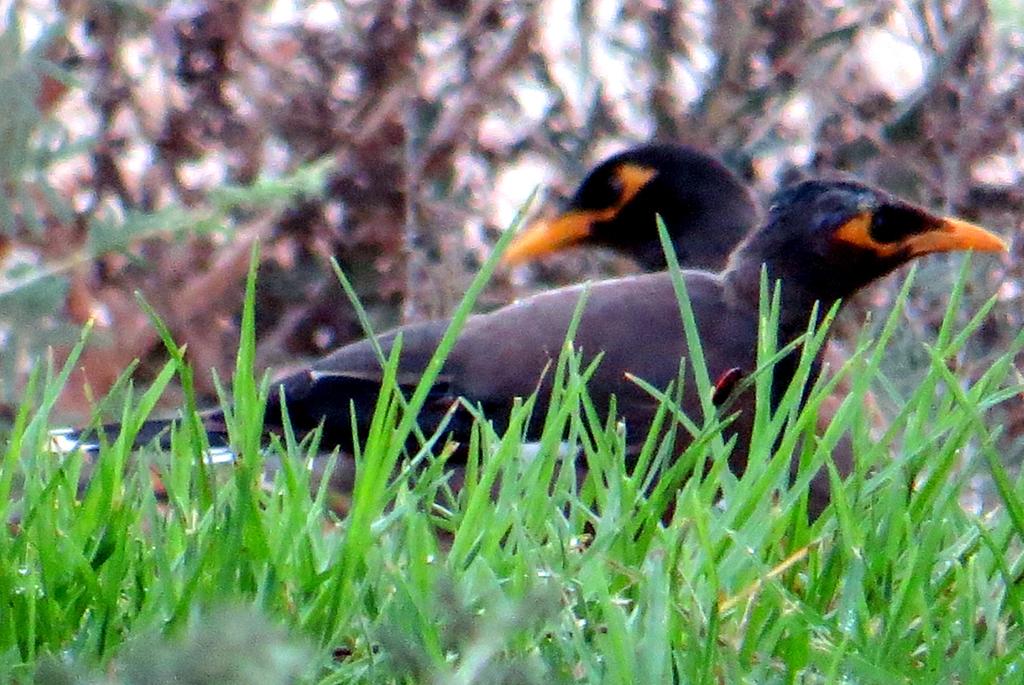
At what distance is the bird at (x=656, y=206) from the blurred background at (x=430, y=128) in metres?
0.26

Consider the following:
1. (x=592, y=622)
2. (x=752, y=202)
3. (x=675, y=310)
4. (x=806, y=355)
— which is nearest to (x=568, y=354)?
(x=806, y=355)

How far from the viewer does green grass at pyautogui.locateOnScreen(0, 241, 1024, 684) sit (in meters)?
1.96

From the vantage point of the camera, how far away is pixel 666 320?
15.0 ft

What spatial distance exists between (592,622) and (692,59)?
4.47m

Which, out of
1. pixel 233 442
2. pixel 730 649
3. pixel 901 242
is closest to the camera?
pixel 730 649

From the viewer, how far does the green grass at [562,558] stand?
1959mm

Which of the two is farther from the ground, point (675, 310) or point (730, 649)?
point (730, 649)

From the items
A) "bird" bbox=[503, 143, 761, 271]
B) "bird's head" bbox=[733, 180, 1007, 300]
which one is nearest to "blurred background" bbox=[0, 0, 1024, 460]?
"bird" bbox=[503, 143, 761, 271]

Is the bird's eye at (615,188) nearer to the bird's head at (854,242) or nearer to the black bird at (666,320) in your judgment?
the black bird at (666,320)

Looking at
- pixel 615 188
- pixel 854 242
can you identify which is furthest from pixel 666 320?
pixel 615 188

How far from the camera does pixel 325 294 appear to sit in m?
6.43

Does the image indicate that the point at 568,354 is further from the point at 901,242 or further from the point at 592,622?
the point at 901,242

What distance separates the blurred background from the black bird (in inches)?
50.9

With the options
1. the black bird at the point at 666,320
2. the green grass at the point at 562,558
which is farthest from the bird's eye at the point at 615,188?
the green grass at the point at 562,558
